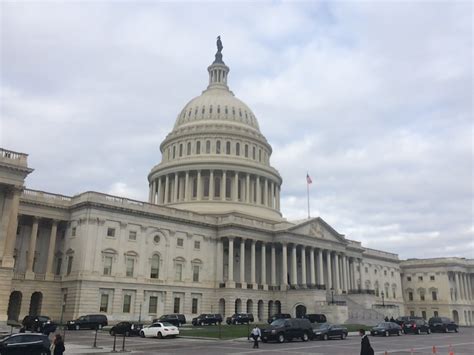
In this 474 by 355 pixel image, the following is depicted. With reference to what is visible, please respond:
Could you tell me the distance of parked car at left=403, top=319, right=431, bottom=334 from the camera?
54.2m

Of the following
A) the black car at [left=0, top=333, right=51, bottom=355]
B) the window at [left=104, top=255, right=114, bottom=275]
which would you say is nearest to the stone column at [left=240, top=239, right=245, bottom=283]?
the window at [left=104, top=255, right=114, bottom=275]

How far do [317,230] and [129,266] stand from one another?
3750 centimetres

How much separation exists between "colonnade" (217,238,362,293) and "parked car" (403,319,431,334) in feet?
79.9

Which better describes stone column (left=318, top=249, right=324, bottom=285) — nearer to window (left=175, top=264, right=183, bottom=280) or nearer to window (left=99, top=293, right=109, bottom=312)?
window (left=175, top=264, right=183, bottom=280)

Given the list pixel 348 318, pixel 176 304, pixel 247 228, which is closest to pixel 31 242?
pixel 176 304

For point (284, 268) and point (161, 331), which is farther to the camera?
point (284, 268)

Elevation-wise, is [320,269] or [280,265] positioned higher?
[280,265]

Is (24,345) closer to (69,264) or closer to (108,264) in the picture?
(108,264)

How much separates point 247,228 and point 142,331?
38.2 meters

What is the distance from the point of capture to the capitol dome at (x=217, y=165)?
92000mm

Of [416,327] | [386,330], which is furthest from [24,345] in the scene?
[416,327]

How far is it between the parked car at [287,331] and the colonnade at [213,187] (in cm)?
5041

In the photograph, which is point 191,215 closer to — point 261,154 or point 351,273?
point 261,154

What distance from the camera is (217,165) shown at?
304ft
